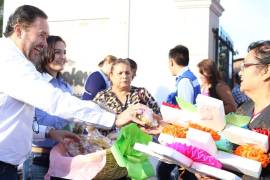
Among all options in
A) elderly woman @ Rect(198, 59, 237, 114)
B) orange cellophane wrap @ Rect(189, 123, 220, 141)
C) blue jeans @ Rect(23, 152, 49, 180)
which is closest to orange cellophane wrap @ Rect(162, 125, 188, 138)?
orange cellophane wrap @ Rect(189, 123, 220, 141)

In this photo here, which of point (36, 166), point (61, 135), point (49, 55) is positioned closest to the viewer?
point (61, 135)

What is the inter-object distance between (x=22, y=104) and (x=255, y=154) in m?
1.34

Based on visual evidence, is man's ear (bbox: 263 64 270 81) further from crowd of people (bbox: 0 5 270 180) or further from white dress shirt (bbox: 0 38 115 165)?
white dress shirt (bbox: 0 38 115 165)

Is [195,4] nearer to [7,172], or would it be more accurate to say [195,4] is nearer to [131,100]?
[131,100]

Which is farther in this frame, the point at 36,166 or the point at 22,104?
the point at 36,166

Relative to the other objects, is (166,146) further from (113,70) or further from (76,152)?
(113,70)

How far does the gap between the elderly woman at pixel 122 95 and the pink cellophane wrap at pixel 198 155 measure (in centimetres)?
176

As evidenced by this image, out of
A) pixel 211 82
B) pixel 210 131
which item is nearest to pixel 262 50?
pixel 210 131

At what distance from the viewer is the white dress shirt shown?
2.75m

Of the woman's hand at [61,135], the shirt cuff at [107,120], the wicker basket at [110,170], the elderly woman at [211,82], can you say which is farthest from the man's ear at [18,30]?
the elderly woman at [211,82]

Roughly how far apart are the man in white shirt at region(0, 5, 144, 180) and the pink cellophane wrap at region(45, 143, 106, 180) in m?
0.45

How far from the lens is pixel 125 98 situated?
4.30 m

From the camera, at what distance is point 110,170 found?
3289 millimetres

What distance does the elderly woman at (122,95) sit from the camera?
423cm
